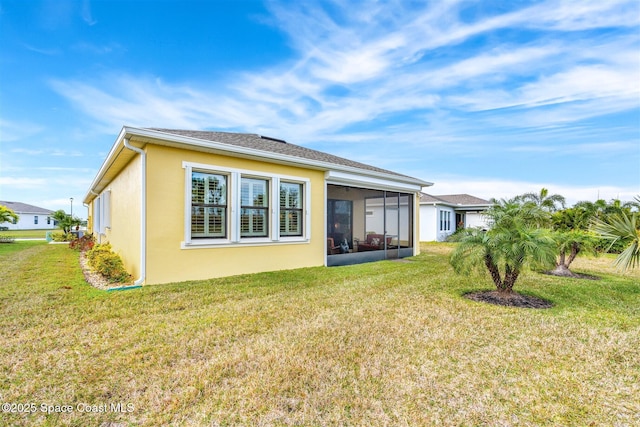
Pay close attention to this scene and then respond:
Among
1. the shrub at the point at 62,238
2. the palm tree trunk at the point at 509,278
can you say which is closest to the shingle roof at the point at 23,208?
the shrub at the point at 62,238

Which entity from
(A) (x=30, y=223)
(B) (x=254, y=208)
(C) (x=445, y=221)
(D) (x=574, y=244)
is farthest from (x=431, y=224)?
(A) (x=30, y=223)

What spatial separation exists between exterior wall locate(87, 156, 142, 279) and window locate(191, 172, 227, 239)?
3.63 ft

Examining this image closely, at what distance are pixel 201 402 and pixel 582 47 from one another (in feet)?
39.8

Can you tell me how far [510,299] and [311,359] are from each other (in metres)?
4.56

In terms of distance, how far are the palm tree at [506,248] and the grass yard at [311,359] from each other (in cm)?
83

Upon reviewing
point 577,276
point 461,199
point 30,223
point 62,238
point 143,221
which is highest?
point 461,199

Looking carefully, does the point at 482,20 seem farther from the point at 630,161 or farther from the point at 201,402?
the point at 201,402

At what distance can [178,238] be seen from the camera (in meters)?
6.58

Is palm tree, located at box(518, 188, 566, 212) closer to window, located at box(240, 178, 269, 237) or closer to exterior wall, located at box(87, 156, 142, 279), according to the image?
window, located at box(240, 178, 269, 237)

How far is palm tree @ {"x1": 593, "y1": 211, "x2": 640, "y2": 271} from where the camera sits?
231 inches

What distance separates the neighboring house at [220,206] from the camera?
6305mm

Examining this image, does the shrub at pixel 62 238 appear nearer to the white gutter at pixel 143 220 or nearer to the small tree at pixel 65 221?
the small tree at pixel 65 221

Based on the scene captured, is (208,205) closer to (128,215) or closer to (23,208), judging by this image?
(128,215)

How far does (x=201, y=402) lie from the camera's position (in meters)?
2.44
